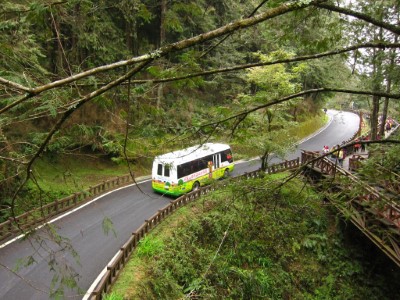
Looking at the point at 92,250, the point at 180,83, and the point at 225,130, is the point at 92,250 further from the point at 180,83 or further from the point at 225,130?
the point at 180,83

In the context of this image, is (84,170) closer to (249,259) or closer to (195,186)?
(195,186)

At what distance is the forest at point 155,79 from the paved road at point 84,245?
153 centimetres

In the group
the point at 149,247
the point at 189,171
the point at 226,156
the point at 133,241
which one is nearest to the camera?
the point at 149,247

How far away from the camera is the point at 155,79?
3.16 metres

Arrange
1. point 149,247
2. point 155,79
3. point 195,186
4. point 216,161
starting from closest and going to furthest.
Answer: point 155,79 < point 149,247 < point 195,186 < point 216,161

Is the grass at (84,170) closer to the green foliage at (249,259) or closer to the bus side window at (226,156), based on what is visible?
the bus side window at (226,156)

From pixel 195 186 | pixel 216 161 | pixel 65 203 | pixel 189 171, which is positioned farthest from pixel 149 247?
pixel 216 161

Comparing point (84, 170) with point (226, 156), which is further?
point (226, 156)

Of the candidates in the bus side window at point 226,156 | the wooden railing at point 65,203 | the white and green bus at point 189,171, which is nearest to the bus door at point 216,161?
the white and green bus at point 189,171

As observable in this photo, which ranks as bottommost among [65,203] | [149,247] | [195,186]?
[195,186]

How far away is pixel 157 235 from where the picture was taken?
40.5ft

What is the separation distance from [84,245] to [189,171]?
6.69 metres

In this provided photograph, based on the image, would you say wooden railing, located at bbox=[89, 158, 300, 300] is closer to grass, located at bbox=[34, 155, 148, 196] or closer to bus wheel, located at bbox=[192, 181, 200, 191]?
bus wheel, located at bbox=[192, 181, 200, 191]

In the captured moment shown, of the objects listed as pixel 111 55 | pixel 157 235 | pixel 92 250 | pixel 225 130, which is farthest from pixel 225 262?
pixel 111 55
